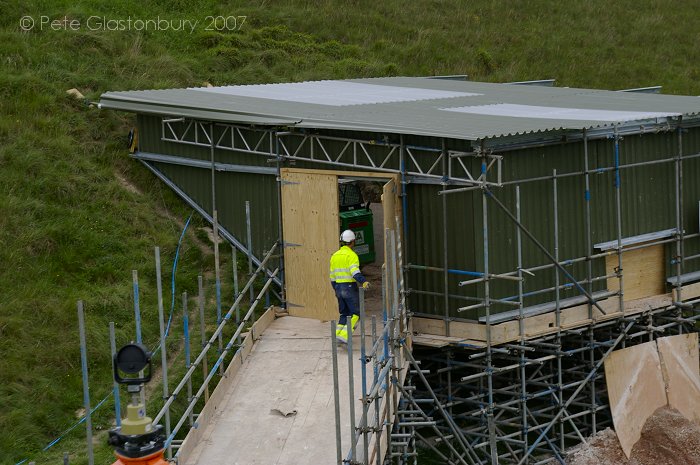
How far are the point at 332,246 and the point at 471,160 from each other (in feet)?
10.0

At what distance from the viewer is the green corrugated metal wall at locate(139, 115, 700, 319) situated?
19.4 m

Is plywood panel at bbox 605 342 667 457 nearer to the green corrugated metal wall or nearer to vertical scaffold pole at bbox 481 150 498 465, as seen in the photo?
the green corrugated metal wall

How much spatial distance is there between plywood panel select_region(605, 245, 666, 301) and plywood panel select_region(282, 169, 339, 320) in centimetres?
536

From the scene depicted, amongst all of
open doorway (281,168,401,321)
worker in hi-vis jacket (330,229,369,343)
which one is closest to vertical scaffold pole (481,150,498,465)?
open doorway (281,168,401,321)

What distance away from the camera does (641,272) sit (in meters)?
22.2

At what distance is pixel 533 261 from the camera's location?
2000 cm

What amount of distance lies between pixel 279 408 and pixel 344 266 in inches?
108

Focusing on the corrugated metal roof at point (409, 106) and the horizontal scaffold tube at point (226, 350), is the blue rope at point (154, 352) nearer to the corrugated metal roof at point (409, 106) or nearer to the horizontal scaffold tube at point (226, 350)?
the horizontal scaffold tube at point (226, 350)

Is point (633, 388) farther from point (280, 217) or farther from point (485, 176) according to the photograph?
point (280, 217)

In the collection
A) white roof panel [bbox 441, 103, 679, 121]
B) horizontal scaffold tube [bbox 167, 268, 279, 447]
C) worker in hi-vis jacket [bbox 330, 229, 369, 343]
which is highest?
white roof panel [bbox 441, 103, 679, 121]

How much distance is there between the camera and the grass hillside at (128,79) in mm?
19688

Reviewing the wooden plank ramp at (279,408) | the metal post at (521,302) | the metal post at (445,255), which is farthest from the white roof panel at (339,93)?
the wooden plank ramp at (279,408)

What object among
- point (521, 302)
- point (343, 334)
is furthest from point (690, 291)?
point (343, 334)

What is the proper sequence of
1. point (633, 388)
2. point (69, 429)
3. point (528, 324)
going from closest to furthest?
1. point (69, 429)
2. point (528, 324)
3. point (633, 388)
